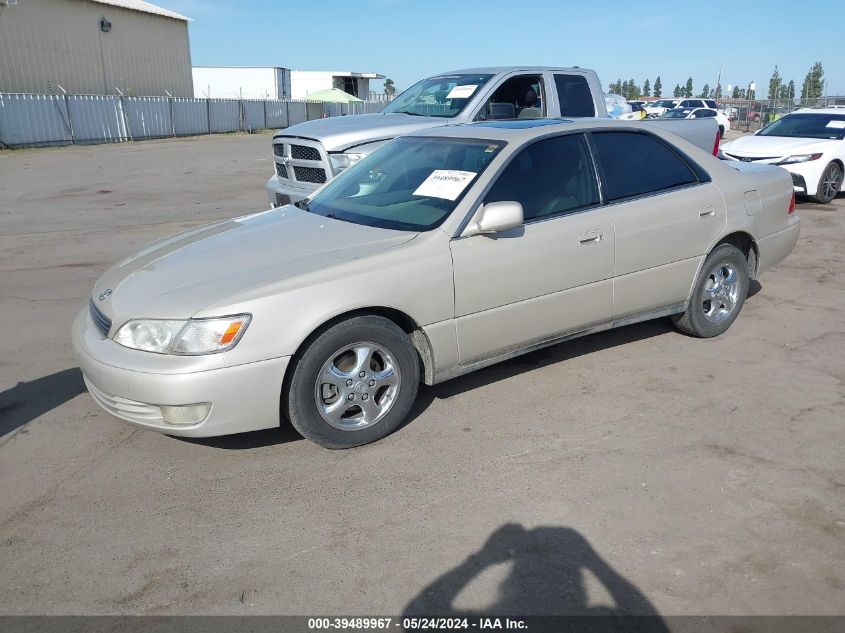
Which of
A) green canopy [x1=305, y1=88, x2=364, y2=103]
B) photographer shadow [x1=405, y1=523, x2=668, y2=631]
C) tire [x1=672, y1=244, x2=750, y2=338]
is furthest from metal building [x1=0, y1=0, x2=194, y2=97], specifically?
photographer shadow [x1=405, y1=523, x2=668, y2=631]

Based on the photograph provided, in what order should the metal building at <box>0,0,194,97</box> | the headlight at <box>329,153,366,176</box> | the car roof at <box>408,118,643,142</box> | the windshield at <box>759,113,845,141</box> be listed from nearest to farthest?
the car roof at <box>408,118,643,142</box>
the headlight at <box>329,153,366,176</box>
the windshield at <box>759,113,845,141</box>
the metal building at <box>0,0,194,97</box>

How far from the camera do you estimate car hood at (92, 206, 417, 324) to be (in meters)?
3.50

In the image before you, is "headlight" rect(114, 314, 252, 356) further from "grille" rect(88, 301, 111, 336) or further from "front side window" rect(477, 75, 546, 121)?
"front side window" rect(477, 75, 546, 121)

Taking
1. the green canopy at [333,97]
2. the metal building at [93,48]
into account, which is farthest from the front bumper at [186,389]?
the green canopy at [333,97]

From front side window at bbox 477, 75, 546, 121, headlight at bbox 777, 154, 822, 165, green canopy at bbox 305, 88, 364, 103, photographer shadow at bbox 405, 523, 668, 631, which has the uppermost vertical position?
green canopy at bbox 305, 88, 364, 103

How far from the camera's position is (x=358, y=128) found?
796 centimetres

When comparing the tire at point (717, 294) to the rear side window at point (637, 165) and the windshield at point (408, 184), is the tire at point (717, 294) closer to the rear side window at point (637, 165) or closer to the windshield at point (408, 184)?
the rear side window at point (637, 165)

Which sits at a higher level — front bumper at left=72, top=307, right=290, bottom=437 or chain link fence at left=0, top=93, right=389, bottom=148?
chain link fence at left=0, top=93, right=389, bottom=148

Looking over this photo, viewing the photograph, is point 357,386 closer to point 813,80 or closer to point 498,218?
point 498,218

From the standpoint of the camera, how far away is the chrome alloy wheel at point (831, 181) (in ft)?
38.9

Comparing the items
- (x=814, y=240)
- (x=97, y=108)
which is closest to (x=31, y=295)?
(x=814, y=240)

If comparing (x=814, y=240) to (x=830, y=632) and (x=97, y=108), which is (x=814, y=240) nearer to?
(x=830, y=632)

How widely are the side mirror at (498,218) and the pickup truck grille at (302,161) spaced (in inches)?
165

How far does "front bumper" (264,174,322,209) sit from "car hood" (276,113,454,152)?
0.56 meters
